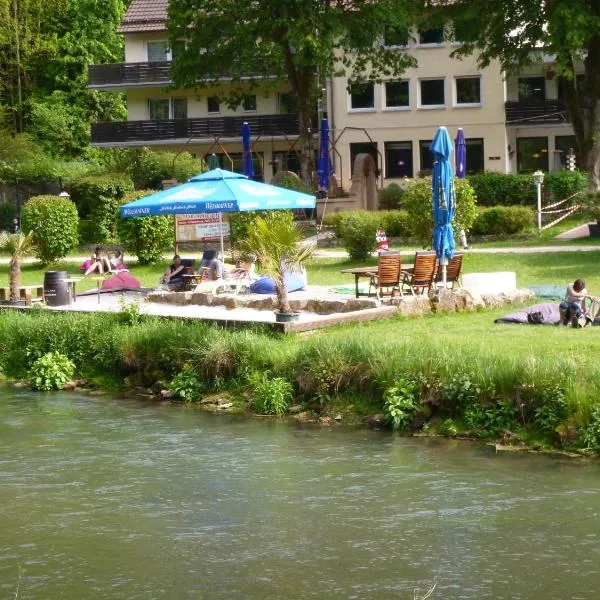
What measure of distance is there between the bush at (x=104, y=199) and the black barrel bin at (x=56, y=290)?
42.6 feet

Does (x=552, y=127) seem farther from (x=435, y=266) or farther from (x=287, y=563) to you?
(x=287, y=563)

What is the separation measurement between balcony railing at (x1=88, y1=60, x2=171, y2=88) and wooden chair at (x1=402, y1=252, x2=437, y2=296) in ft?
136

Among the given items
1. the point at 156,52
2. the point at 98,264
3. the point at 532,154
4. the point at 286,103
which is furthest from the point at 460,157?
the point at 156,52

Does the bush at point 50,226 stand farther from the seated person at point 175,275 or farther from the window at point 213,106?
the window at point 213,106

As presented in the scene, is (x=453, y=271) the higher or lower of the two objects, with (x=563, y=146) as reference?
lower

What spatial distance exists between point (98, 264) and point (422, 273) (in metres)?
12.3

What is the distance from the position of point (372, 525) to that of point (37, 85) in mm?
60022

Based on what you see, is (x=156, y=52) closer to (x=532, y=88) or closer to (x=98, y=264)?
(x=532, y=88)

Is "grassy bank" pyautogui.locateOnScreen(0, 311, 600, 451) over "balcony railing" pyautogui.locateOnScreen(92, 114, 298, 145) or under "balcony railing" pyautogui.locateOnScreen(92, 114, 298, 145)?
under

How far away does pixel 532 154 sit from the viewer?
61.0 metres

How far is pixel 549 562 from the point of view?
12.2 m

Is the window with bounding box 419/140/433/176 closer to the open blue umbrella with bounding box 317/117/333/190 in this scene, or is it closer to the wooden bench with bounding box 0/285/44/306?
the open blue umbrella with bounding box 317/117/333/190

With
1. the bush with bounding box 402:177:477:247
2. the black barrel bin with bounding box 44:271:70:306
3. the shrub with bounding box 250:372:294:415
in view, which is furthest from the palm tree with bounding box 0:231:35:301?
the bush with bounding box 402:177:477:247

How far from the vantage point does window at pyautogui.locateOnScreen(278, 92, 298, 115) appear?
64.4 m
